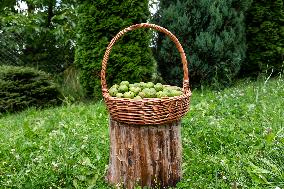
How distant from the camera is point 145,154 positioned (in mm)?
3516

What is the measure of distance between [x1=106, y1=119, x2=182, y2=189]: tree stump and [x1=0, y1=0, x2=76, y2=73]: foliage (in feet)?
20.2

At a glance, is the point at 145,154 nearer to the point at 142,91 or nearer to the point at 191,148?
the point at 142,91

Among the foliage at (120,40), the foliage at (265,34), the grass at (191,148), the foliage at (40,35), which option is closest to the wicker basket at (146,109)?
the grass at (191,148)

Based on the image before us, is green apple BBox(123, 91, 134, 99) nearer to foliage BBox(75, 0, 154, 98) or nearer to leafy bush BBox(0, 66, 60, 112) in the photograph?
foliage BBox(75, 0, 154, 98)

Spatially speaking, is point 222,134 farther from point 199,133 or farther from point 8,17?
point 8,17

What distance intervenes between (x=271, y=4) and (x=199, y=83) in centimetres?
246

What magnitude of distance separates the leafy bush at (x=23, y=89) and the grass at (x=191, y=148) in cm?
120

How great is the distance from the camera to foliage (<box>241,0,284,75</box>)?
8906mm

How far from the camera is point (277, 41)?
9047 mm

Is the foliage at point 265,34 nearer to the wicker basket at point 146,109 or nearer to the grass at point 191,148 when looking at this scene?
the grass at point 191,148

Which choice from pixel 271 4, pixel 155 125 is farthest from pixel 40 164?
pixel 271 4

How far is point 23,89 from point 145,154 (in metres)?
4.94

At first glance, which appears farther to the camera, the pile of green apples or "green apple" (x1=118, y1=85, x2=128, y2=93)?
"green apple" (x1=118, y1=85, x2=128, y2=93)

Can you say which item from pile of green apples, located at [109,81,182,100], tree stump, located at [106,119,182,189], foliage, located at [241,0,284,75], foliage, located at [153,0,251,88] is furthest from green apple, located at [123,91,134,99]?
foliage, located at [241,0,284,75]
